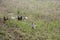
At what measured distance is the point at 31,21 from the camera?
8453mm

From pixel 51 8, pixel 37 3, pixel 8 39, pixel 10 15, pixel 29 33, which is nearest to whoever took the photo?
pixel 8 39

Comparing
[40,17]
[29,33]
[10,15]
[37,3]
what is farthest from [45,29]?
[37,3]

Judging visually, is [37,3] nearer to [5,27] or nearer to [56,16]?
[56,16]

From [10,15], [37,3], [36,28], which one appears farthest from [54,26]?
[37,3]

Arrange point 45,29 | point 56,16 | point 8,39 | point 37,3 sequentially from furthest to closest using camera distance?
point 37,3, point 56,16, point 45,29, point 8,39

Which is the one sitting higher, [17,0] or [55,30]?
[17,0]

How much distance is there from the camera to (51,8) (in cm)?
1082

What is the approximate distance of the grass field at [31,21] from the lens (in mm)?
Answer: 7129

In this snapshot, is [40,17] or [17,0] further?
[17,0]

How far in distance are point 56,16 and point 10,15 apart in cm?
265

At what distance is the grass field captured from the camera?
7.13m

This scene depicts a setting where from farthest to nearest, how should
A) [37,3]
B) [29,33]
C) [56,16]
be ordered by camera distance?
[37,3] → [56,16] → [29,33]

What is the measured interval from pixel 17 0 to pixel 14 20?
398 centimetres

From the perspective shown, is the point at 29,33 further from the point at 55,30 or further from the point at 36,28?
the point at 55,30
